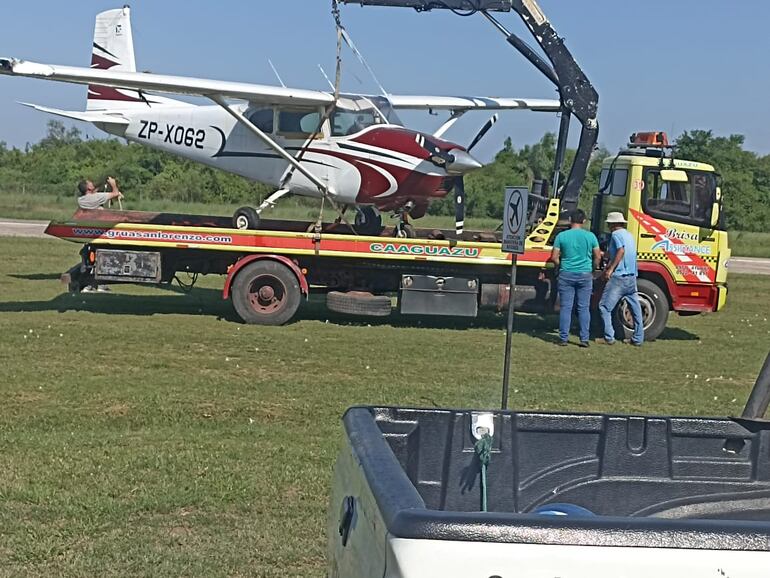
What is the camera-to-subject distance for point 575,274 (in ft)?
46.3

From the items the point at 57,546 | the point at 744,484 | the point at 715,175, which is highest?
the point at 715,175

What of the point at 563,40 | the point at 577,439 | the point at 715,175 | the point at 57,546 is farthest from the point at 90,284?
the point at 577,439

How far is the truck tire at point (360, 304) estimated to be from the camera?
48.2 ft

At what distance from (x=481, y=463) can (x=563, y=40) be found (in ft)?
42.1

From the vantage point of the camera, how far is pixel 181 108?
18.4m

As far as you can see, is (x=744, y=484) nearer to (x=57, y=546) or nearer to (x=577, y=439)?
(x=577, y=439)

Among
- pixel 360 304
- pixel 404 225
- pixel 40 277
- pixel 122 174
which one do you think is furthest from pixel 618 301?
pixel 122 174

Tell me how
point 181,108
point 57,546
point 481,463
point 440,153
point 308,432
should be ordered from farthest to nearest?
1. point 181,108
2. point 440,153
3. point 308,432
4. point 57,546
5. point 481,463

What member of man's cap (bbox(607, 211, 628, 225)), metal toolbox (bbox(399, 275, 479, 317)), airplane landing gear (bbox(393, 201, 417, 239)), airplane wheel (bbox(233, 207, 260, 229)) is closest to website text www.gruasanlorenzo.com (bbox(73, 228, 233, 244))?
airplane wheel (bbox(233, 207, 260, 229))

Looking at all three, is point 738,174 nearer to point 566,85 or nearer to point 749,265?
point 749,265

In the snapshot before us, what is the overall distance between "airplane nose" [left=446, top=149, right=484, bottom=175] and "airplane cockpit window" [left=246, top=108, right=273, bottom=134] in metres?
2.93

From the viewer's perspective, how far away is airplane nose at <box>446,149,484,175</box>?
15.9m

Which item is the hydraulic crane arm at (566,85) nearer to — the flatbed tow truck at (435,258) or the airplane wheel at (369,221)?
the flatbed tow truck at (435,258)

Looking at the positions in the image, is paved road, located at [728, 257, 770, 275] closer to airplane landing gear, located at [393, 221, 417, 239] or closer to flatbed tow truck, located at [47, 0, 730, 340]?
flatbed tow truck, located at [47, 0, 730, 340]
